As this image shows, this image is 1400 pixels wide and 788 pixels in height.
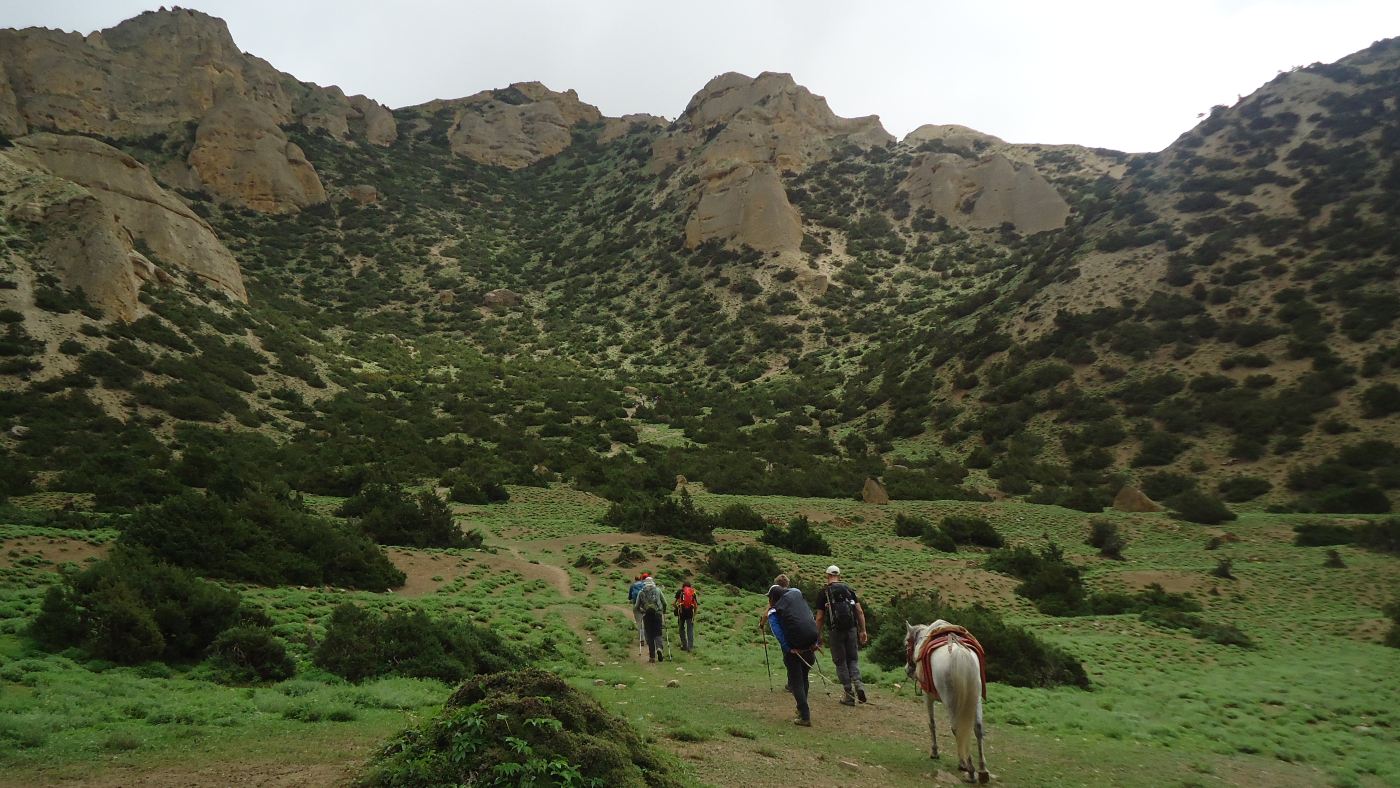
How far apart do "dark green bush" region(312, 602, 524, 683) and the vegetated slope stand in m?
16.7

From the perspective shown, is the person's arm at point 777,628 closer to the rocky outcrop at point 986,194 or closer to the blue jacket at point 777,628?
the blue jacket at point 777,628

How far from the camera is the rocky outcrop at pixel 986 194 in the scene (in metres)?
72.2

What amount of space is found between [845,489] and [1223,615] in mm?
16039

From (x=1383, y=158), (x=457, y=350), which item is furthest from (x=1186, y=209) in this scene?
(x=457, y=350)

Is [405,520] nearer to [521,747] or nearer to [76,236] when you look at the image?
[521,747]

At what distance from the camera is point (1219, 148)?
183 ft

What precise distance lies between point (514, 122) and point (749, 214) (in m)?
61.3

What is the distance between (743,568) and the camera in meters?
20.4

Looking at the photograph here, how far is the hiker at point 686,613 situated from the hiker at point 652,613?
667 mm

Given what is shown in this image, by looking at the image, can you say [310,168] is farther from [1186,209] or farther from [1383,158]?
[1383,158]

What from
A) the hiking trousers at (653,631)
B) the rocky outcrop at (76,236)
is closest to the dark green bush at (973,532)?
the hiking trousers at (653,631)

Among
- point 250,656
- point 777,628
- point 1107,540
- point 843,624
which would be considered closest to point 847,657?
point 843,624

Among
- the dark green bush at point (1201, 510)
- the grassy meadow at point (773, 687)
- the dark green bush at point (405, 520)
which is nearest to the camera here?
the grassy meadow at point (773, 687)

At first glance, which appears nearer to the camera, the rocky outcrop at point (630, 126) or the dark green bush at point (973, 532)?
the dark green bush at point (973, 532)
